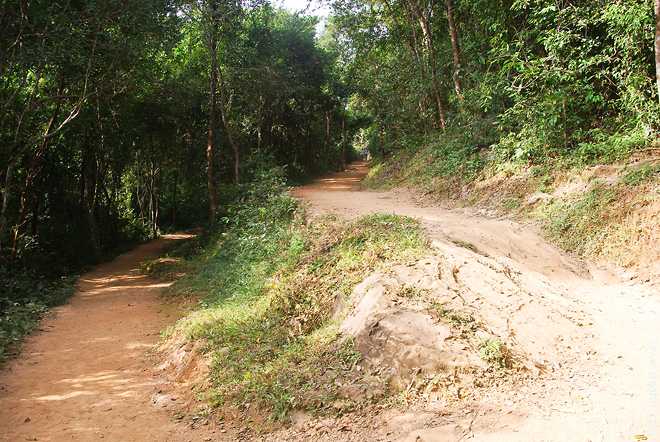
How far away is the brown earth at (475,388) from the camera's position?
3.44m

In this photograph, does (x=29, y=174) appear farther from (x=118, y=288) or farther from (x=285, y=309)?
(x=285, y=309)

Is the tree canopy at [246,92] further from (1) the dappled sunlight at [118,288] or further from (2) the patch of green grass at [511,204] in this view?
(1) the dappled sunlight at [118,288]

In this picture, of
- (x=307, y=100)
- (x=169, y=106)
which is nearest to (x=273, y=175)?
(x=169, y=106)

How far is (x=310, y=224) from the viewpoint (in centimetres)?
884

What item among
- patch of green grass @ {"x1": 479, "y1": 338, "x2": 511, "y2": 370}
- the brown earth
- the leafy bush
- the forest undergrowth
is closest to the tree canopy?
the forest undergrowth

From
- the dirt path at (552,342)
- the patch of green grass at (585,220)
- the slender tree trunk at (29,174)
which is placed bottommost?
the dirt path at (552,342)

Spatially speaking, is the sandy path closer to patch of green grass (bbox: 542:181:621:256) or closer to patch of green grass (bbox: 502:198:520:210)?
patch of green grass (bbox: 542:181:621:256)

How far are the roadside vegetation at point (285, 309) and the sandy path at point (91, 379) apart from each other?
711 millimetres

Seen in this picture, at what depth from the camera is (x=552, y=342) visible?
14.7 feet

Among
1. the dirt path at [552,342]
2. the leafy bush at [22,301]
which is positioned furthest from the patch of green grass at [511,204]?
the leafy bush at [22,301]

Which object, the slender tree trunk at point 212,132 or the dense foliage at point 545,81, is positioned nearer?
the dense foliage at point 545,81

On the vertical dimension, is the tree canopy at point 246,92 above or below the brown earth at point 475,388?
above

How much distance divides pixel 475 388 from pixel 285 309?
10.5 ft

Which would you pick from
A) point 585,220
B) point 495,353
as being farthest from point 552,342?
point 585,220
